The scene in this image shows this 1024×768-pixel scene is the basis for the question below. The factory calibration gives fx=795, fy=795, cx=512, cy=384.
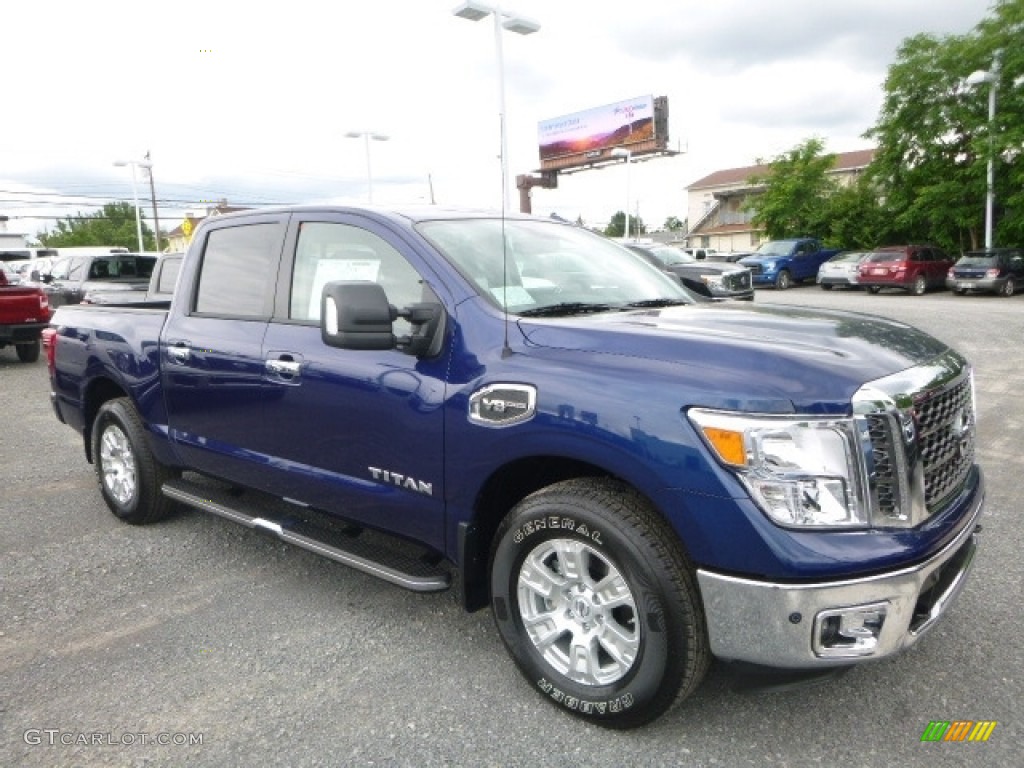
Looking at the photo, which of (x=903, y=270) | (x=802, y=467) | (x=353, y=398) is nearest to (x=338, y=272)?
(x=353, y=398)

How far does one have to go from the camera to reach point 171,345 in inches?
168

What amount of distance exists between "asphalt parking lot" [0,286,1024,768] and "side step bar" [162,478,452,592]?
0.33 metres

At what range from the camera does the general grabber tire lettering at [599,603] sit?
8.06 feet

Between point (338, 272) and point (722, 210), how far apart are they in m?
61.4

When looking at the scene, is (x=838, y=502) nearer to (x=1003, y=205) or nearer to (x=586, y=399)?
(x=586, y=399)

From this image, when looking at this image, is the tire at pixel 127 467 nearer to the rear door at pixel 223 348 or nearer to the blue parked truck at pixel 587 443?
the rear door at pixel 223 348

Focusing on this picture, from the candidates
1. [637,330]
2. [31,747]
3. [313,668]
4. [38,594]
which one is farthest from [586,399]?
[38,594]

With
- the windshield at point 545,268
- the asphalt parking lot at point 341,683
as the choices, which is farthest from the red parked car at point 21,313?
the windshield at point 545,268

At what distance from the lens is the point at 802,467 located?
2.28 meters

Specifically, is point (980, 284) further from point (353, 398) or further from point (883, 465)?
point (353, 398)

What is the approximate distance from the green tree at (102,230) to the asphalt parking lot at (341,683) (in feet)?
308

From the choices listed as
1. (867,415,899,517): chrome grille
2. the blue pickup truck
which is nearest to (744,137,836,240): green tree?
the blue pickup truck

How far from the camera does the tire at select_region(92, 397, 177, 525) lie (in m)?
4.62

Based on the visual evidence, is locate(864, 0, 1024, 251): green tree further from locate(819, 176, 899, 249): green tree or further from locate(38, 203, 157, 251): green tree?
locate(38, 203, 157, 251): green tree
